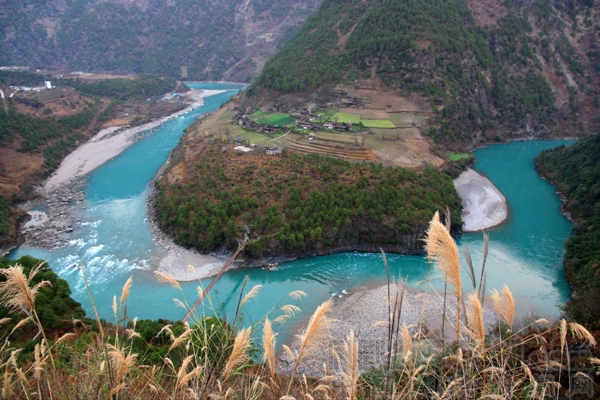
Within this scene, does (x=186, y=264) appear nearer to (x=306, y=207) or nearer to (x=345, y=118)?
(x=306, y=207)

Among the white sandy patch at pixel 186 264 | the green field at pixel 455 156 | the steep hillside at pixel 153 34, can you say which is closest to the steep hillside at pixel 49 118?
the white sandy patch at pixel 186 264

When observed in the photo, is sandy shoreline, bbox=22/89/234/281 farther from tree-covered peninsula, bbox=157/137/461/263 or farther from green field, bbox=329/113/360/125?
green field, bbox=329/113/360/125

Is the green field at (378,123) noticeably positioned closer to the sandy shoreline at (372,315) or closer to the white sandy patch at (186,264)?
the sandy shoreline at (372,315)

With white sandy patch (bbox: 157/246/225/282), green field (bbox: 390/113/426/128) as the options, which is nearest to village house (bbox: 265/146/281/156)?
white sandy patch (bbox: 157/246/225/282)

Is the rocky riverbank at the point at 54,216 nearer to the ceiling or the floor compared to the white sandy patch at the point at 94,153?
nearer to the floor

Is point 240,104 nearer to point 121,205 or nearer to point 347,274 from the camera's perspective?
point 121,205

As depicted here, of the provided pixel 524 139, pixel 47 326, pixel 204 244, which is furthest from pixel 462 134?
pixel 47 326
